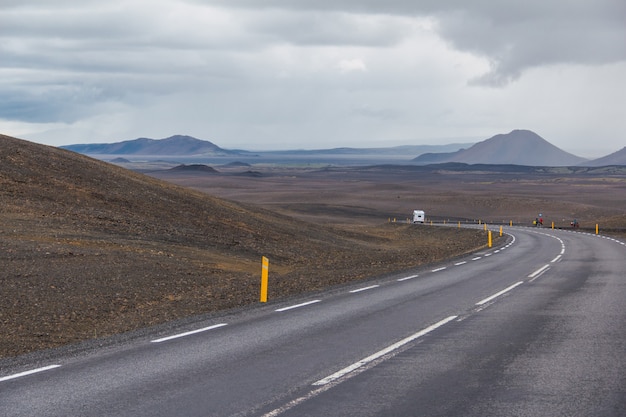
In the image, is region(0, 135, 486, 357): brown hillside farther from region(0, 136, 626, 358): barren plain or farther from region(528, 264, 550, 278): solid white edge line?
region(528, 264, 550, 278): solid white edge line

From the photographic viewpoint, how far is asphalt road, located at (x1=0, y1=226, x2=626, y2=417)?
8680mm

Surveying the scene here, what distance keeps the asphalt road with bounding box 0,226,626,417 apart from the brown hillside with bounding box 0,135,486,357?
2956mm

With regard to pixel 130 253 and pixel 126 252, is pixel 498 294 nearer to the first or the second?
pixel 130 253

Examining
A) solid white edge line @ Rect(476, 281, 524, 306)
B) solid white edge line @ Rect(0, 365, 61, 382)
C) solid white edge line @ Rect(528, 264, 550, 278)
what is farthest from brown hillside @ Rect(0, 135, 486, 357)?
solid white edge line @ Rect(528, 264, 550, 278)

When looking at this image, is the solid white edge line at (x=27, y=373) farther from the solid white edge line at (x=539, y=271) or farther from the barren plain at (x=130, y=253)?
the solid white edge line at (x=539, y=271)

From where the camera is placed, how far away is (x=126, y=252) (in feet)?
85.7

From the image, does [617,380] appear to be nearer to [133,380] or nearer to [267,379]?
[267,379]

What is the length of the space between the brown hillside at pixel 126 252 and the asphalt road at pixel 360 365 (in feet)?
9.70

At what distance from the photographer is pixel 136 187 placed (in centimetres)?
4422

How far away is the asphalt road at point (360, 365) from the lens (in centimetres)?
868

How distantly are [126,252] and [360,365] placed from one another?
16.7 meters

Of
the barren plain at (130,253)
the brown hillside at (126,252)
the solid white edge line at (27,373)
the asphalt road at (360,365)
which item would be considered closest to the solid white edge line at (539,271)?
the barren plain at (130,253)

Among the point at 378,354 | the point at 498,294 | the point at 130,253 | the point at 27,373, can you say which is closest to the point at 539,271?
the point at 498,294

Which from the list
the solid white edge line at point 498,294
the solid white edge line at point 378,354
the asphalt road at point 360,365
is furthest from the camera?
the solid white edge line at point 498,294
